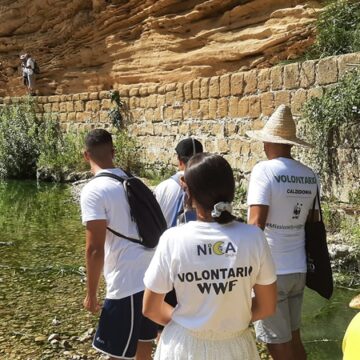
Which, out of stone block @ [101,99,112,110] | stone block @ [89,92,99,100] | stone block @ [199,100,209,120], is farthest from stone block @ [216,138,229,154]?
stone block @ [89,92,99,100]

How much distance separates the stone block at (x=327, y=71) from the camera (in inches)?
274

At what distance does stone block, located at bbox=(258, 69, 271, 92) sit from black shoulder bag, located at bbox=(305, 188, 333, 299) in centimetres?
566

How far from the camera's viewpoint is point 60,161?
14828mm

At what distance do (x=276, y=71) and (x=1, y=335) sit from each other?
5.66m

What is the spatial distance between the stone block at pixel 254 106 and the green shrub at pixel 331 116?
181 cm

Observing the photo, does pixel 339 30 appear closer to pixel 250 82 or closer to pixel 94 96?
pixel 250 82

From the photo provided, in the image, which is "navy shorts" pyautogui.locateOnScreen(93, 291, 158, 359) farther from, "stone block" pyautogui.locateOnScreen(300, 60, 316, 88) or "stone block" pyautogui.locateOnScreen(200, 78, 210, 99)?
"stone block" pyautogui.locateOnScreen(200, 78, 210, 99)

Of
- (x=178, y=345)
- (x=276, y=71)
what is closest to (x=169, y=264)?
(x=178, y=345)

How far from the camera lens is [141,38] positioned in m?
15.8

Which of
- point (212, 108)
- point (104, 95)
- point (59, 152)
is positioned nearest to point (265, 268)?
point (212, 108)

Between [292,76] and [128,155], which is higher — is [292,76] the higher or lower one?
the higher one

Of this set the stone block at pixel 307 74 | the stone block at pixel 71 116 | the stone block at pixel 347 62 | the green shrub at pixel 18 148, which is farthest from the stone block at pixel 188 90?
the green shrub at pixel 18 148

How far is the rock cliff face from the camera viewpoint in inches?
476

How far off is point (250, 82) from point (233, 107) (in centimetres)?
69
